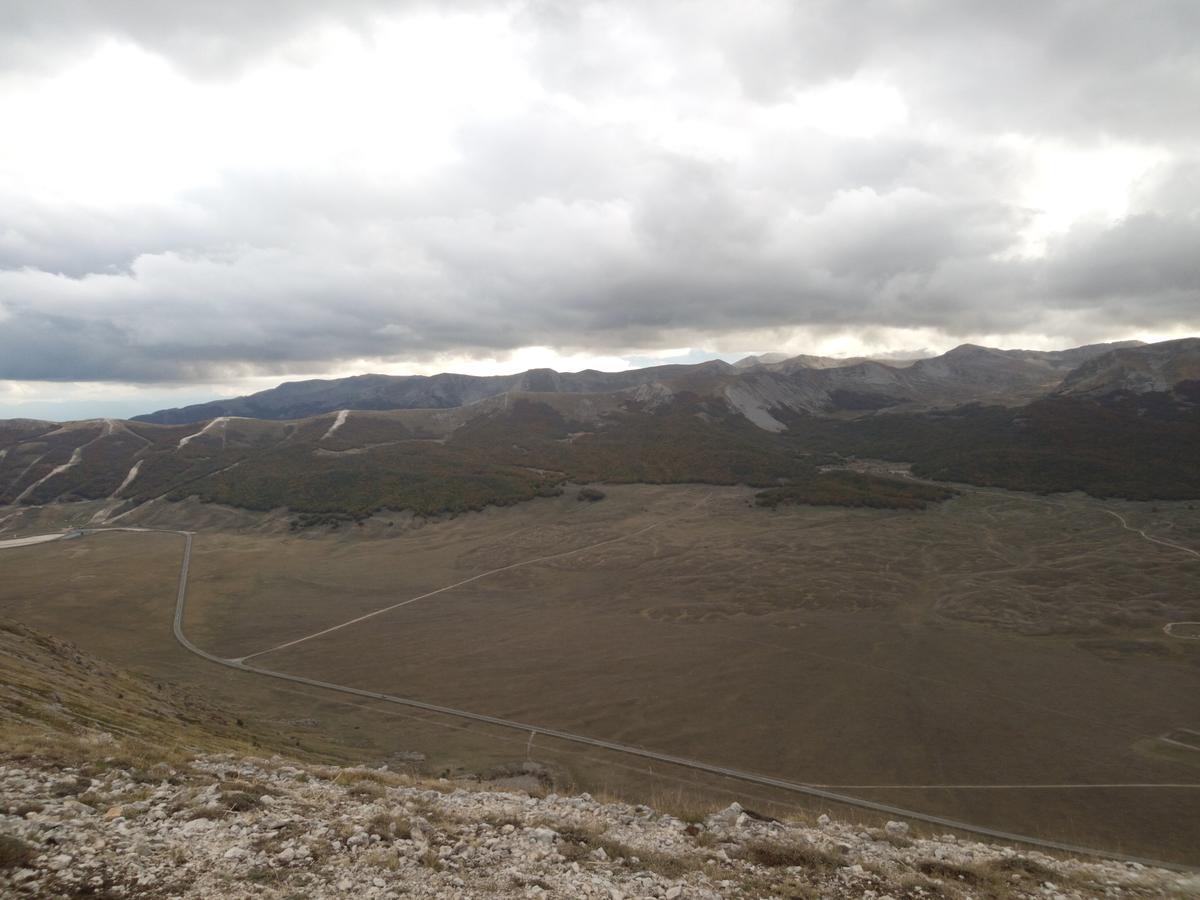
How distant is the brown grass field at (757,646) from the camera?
30125 mm

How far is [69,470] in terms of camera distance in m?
152

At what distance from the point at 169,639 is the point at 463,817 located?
5541cm

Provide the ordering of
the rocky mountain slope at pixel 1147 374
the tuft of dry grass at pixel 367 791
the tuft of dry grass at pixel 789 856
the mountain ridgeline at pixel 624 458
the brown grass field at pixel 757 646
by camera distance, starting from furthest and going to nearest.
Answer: the rocky mountain slope at pixel 1147 374 → the mountain ridgeline at pixel 624 458 → the brown grass field at pixel 757 646 → the tuft of dry grass at pixel 367 791 → the tuft of dry grass at pixel 789 856

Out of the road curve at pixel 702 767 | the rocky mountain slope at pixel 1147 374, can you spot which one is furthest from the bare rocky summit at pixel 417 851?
the rocky mountain slope at pixel 1147 374

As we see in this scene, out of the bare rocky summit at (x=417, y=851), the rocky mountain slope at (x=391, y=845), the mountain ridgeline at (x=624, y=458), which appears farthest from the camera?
the mountain ridgeline at (x=624, y=458)

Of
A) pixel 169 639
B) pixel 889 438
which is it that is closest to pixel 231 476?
pixel 169 639

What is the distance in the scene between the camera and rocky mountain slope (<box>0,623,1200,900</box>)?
1016 cm

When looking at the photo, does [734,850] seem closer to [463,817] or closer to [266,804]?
[463,817]

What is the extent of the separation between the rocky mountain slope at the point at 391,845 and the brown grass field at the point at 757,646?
47.2 ft

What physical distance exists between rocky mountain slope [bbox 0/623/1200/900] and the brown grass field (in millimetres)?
14397

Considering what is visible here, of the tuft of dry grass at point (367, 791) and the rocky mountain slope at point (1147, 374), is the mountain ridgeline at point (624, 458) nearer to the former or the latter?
the rocky mountain slope at point (1147, 374)

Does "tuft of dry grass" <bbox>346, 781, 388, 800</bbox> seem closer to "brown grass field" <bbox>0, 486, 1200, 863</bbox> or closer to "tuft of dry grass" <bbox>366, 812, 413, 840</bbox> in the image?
"tuft of dry grass" <bbox>366, 812, 413, 840</bbox>

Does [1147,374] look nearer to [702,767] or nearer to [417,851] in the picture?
[702,767]

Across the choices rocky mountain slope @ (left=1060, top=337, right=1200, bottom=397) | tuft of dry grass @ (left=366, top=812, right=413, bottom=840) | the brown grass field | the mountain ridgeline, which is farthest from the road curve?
rocky mountain slope @ (left=1060, top=337, right=1200, bottom=397)
